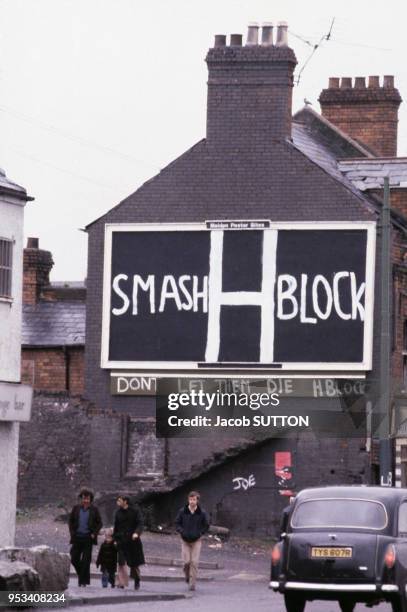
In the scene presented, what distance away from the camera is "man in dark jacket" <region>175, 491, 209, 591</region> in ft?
104

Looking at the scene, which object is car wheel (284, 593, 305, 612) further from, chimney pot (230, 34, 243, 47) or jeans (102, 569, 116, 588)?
chimney pot (230, 34, 243, 47)

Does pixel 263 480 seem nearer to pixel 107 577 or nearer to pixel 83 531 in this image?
pixel 107 577

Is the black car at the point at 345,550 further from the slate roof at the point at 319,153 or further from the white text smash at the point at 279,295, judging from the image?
the slate roof at the point at 319,153

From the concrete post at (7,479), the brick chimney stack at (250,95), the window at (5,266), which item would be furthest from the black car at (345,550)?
the brick chimney stack at (250,95)

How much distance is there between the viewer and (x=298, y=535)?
80.5ft

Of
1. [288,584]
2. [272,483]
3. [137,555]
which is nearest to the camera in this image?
[288,584]

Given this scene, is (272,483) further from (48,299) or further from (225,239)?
(48,299)

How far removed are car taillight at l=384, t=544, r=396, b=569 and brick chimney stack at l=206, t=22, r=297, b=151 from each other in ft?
85.1

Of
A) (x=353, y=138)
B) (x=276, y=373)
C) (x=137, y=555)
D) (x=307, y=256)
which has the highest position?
(x=353, y=138)

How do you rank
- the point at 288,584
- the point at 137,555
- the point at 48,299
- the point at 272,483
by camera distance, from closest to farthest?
the point at 288,584, the point at 137,555, the point at 272,483, the point at 48,299

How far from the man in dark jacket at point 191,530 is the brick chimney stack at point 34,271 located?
2530 cm

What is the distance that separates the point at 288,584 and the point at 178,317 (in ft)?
81.4

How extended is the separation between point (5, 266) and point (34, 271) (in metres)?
20.4

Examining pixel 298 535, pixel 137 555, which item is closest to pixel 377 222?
pixel 137 555
